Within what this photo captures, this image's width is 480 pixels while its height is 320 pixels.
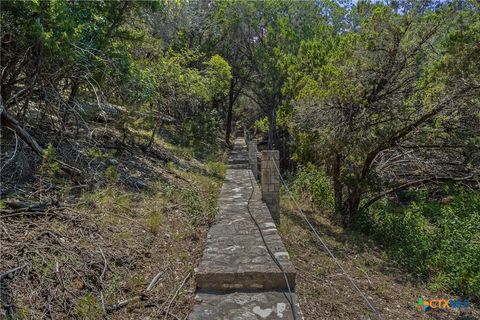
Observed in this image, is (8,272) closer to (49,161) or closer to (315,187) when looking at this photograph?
(49,161)

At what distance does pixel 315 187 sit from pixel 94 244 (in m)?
7.29

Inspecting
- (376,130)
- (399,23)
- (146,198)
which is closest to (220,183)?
(146,198)

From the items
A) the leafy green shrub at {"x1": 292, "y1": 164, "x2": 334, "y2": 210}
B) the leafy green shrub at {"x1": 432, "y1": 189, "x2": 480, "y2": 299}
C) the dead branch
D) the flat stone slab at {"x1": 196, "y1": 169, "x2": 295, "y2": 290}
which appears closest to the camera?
the dead branch

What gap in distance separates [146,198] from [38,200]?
196 centimetres

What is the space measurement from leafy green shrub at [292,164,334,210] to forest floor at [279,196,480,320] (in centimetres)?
239

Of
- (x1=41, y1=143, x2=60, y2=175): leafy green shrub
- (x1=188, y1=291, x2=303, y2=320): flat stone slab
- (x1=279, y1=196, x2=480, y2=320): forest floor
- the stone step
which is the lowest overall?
(x1=279, y1=196, x2=480, y2=320): forest floor

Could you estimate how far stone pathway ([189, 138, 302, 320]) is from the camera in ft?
10.7

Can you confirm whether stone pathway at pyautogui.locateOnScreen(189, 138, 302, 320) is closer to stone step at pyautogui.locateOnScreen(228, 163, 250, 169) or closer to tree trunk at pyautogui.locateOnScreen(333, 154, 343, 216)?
tree trunk at pyautogui.locateOnScreen(333, 154, 343, 216)

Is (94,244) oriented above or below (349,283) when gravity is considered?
above

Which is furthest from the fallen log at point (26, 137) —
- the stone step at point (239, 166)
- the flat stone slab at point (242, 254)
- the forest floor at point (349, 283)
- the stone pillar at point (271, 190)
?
the stone step at point (239, 166)

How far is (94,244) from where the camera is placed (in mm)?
3955

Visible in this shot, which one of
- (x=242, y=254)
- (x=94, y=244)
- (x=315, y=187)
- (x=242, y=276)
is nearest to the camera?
(x=242, y=276)

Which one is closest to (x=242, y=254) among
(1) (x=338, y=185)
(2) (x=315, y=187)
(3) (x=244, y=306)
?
(3) (x=244, y=306)
